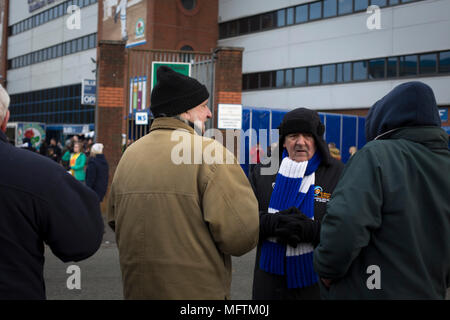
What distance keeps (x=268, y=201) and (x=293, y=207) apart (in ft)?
0.88

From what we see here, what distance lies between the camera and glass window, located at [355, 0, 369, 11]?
27.1 metres

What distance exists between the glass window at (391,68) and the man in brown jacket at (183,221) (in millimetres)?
25635

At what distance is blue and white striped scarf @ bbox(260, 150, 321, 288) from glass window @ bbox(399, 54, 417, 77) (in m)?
24.2

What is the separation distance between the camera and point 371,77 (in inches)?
1067

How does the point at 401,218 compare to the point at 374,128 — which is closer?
the point at 401,218

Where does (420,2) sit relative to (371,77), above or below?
above

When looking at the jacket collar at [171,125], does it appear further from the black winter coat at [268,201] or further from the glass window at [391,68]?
the glass window at [391,68]

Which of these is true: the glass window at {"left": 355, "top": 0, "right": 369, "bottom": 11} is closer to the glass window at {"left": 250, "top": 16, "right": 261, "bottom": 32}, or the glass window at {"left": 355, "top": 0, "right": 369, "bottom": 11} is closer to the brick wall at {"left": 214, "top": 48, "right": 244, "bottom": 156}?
the glass window at {"left": 250, "top": 16, "right": 261, "bottom": 32}

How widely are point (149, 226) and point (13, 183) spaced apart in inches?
27.8

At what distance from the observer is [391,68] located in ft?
85.9

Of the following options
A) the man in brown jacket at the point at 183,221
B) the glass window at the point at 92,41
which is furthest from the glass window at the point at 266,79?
the man in brown jacket at the point at 183,221

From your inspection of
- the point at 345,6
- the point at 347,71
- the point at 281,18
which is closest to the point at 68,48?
the point at 281,18

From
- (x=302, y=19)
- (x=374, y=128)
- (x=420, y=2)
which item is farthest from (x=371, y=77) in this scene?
(x=374, y=128)
